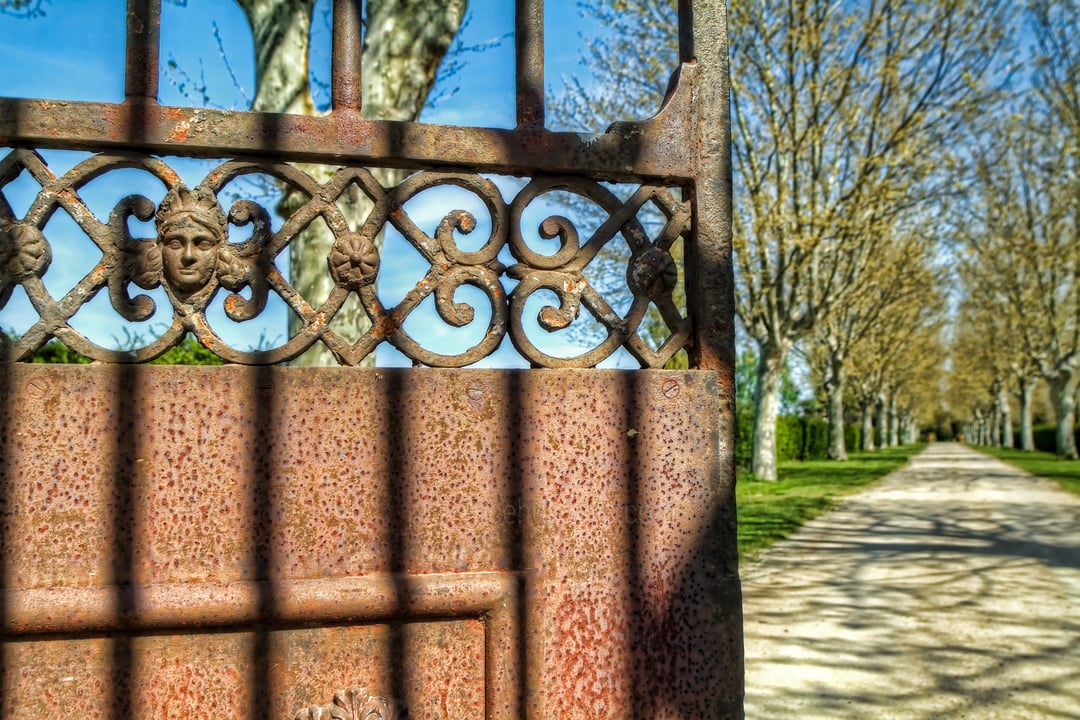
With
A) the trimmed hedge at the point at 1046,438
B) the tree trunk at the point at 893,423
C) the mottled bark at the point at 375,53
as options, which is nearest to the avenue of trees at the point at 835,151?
the mottled bark at the point at 375,53

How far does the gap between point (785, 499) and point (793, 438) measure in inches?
888

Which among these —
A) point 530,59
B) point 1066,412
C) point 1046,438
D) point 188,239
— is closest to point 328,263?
point 188,239

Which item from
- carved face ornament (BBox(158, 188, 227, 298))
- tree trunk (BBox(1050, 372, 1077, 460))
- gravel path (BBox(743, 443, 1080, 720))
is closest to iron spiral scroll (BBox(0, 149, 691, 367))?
carved face ornament (BBox(158, 188, 227, 298))

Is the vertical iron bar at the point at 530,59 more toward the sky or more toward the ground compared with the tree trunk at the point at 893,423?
more toward the sky

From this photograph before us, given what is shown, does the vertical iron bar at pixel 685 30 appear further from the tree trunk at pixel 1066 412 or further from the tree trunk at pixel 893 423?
the tree trunk at pixel 893 423

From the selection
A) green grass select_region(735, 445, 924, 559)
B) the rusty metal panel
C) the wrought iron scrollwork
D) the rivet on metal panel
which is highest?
the rivet on metal panel

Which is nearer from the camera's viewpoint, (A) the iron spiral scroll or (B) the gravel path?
(A) the iron spiral scroll

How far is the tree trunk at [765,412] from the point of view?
19156 mm

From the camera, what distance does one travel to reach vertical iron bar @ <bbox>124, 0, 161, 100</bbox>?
1659 millimetres

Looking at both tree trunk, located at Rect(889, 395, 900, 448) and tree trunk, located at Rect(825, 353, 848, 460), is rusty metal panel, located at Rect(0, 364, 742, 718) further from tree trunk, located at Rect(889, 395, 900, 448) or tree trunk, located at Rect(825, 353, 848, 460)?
tree trunk, located at Rect(889, 395, 900, 448)

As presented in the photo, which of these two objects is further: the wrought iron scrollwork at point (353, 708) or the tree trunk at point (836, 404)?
the tree trunk at point (836, 404)

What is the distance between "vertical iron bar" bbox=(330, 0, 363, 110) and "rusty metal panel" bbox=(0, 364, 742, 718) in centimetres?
55

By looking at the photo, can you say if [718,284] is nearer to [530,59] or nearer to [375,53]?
[530,59]

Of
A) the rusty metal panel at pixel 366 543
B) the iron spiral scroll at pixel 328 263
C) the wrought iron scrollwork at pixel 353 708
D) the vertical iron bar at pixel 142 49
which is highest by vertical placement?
the vertical iron bar at pixel 142 49
